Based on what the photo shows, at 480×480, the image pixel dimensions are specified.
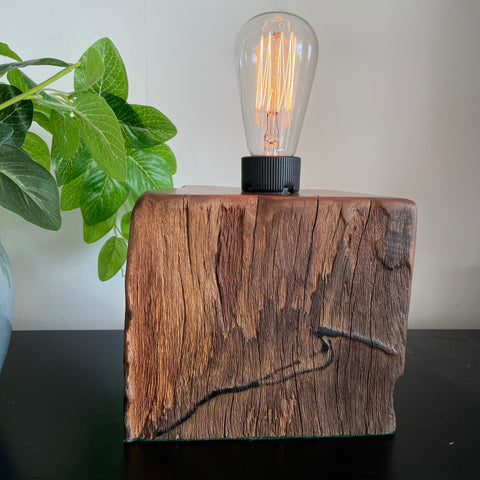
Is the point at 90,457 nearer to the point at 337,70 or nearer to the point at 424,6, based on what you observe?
the point at 337,70

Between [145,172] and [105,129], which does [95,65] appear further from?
[145,172]

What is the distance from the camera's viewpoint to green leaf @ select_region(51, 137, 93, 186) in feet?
1.98

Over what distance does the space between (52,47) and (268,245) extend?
0.77m

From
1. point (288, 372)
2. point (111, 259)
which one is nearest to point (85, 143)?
point (111, 259)

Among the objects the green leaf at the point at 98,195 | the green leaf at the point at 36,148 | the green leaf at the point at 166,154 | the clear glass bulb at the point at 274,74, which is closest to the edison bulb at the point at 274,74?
the clear glass bulb at the point at 274,74

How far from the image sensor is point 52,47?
0.88 metres

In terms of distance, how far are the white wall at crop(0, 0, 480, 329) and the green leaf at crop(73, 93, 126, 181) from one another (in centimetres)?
52

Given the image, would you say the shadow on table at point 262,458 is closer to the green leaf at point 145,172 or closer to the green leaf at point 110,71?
the green leaf at point 145,172

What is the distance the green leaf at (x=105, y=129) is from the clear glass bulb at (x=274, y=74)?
352mm

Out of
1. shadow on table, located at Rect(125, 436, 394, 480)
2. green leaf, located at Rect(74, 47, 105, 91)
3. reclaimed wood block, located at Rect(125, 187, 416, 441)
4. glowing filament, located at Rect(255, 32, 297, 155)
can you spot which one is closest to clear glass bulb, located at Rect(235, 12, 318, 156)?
glowing filament, located at Rect(255, 32, 297, 155)

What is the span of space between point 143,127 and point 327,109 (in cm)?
53

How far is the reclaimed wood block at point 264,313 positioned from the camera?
1.56 ft

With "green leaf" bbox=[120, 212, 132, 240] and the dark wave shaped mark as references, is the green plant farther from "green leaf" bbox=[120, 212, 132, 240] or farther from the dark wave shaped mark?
the dark wave shaped mark

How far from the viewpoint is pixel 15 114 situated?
0.46 meters
